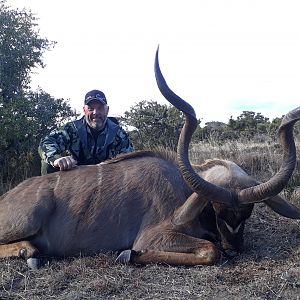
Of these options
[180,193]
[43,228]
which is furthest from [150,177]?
[43,228]

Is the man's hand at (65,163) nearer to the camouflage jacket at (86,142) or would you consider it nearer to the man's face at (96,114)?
the camouflage jacket at (86,142)

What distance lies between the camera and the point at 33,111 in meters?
8.17

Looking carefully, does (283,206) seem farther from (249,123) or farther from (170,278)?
(249,123)

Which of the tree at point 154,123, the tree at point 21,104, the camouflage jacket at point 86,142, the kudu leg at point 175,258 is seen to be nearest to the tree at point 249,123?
the tree at point 154,123

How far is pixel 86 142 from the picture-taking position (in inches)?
238

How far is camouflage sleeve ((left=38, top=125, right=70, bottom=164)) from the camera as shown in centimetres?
557

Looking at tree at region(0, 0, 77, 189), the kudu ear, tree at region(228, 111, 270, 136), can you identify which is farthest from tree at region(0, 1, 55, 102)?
tree at region(228, 111, 270, 136)

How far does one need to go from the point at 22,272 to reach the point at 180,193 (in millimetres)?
1496

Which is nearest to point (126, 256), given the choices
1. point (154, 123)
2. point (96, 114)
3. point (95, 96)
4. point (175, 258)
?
point (175, 258)

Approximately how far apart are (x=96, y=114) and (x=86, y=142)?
35 cm

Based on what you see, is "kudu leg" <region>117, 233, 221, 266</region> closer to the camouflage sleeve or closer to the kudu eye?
the kudu eye

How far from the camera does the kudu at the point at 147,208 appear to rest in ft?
13.9

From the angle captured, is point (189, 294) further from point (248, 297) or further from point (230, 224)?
point (230, 224)

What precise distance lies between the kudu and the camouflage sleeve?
0.52 m
